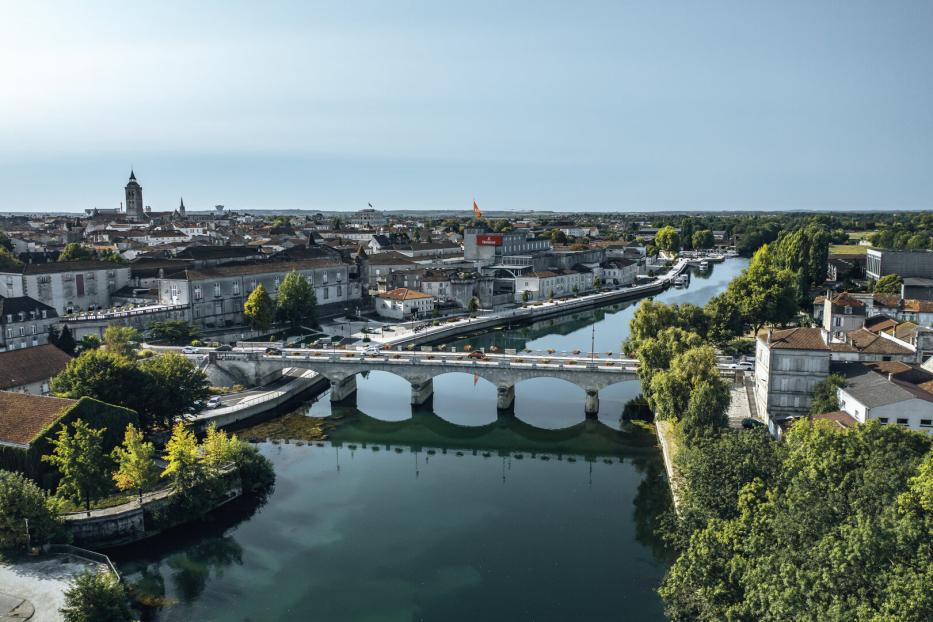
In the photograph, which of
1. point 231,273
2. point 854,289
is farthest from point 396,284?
point 854,289

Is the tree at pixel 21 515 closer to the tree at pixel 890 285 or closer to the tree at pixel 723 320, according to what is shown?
the tree at pixel 723 320

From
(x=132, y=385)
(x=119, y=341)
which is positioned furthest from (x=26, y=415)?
(x=119, y=341)

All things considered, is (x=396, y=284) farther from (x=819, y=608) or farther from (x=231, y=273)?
(x=819, y=608)

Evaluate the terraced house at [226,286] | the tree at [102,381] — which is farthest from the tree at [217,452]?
the terraced house at [226,286]

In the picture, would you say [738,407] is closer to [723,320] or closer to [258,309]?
[723,320]

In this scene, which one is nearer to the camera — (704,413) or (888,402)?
(888,402)

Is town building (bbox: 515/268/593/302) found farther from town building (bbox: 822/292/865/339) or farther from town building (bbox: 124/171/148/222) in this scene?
town building (bbox: 124/171/148/222)

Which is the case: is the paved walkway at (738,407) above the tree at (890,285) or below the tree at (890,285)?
below
